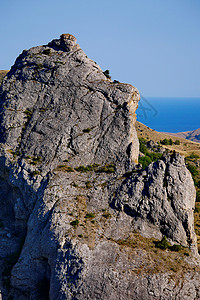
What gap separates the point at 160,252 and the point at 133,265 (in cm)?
540

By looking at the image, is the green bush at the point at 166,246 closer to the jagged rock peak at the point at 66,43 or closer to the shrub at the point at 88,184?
the shrub at the point at 88,184

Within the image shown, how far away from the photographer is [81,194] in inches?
1842

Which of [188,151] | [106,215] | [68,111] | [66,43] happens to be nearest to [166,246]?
[106,215]

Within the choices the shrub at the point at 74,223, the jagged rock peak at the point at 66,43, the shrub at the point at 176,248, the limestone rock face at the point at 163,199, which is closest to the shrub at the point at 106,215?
the limestone rock face at the point at 163,199

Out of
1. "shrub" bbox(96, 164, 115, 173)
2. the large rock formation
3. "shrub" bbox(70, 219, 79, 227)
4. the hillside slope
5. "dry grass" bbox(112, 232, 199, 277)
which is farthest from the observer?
the hillside slope

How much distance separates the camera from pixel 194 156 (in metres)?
121

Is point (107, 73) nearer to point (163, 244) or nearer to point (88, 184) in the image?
point (88, 184)

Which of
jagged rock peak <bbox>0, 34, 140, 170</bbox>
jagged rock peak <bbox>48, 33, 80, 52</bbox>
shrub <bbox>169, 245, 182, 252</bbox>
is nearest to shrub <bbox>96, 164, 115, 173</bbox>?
jagged rock peak <bbox>0, 34, 140, 170</bbox>

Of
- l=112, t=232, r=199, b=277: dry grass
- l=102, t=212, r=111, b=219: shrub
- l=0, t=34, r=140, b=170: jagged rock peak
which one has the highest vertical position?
l=0, t=34, r=140, b=170: jagged rock peak

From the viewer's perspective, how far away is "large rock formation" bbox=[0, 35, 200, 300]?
1374 inches

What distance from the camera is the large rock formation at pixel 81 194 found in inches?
1374

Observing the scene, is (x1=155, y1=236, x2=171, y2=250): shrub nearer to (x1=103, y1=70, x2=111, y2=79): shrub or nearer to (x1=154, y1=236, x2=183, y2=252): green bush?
(x1=154, y1=236, x2=183, y2=252): green bush

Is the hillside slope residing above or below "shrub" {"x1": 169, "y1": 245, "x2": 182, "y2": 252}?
above

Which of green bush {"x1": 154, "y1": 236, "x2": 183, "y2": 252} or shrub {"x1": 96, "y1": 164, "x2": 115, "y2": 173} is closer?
green bush {"x1": 154, "y1": 236, "x2": 183, "y2": 252}
